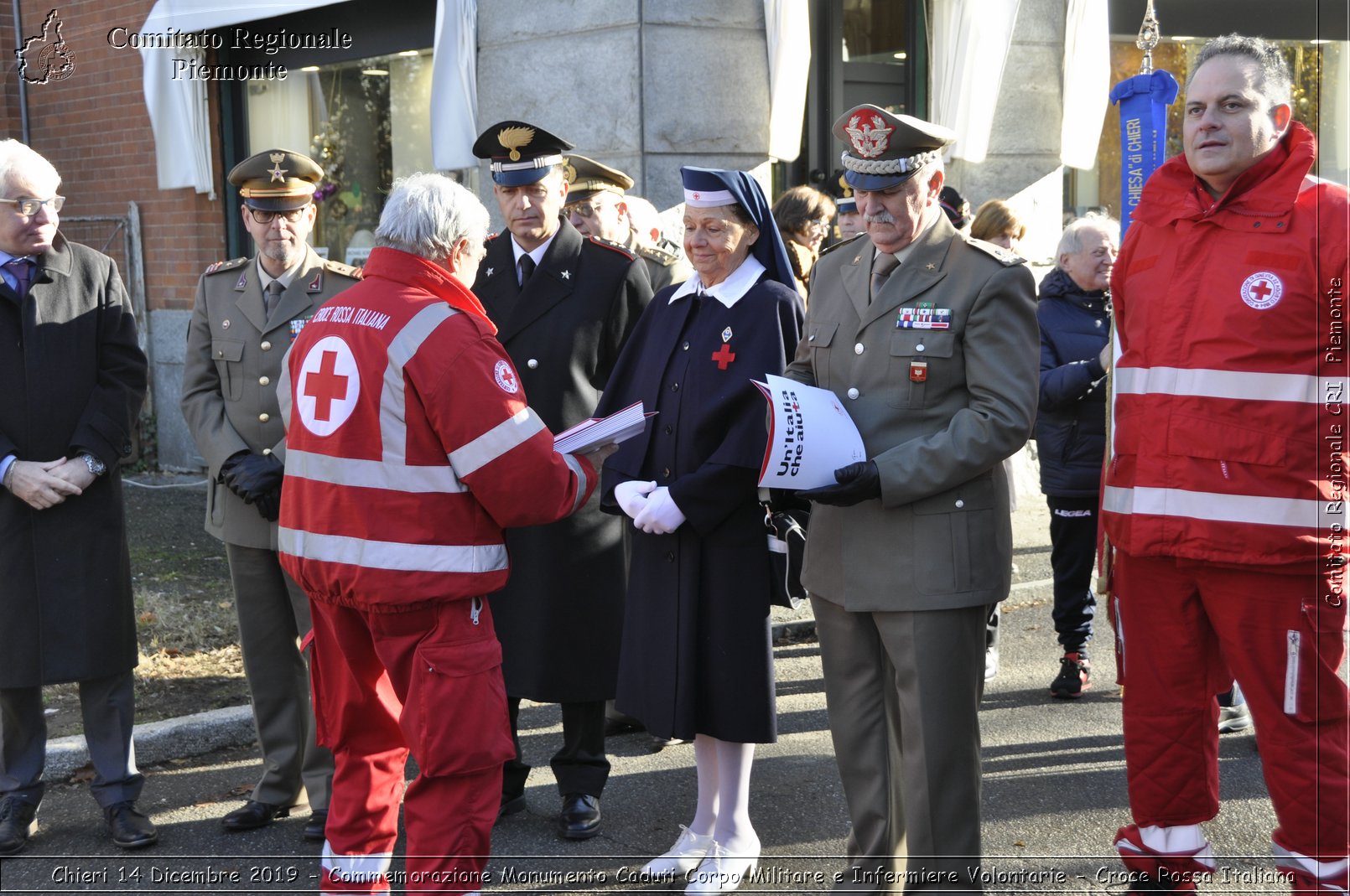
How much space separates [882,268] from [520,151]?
148cm

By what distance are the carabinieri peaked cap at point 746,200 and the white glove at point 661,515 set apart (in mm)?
804

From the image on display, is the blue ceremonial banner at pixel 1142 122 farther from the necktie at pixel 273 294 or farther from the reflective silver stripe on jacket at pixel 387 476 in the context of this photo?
the necktie at pixel 273 294

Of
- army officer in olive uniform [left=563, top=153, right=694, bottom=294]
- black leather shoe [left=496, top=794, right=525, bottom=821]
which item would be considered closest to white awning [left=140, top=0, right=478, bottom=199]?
army officer in olive uniform [left=563, top=153, right=694, bottom=294]

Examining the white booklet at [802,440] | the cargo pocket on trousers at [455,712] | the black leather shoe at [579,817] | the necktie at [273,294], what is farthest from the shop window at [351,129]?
the cargo pocket on trousers at [455,712]

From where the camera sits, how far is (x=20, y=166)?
14.6 feet

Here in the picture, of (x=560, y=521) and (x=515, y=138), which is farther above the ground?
(x=515, y=138)

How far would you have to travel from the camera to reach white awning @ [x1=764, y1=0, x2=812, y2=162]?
26.5ft

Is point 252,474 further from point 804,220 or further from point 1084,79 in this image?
point 1084,79

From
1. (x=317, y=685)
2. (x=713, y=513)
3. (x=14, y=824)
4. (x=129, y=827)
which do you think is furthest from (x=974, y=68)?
(x=14, y=824)

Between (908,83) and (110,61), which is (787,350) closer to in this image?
(908,83)

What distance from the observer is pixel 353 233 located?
10789mm

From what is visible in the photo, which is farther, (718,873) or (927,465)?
(718,873)

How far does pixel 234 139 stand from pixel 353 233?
1532 millimetres

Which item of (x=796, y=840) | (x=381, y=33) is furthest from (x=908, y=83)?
(x=796, y=840)
